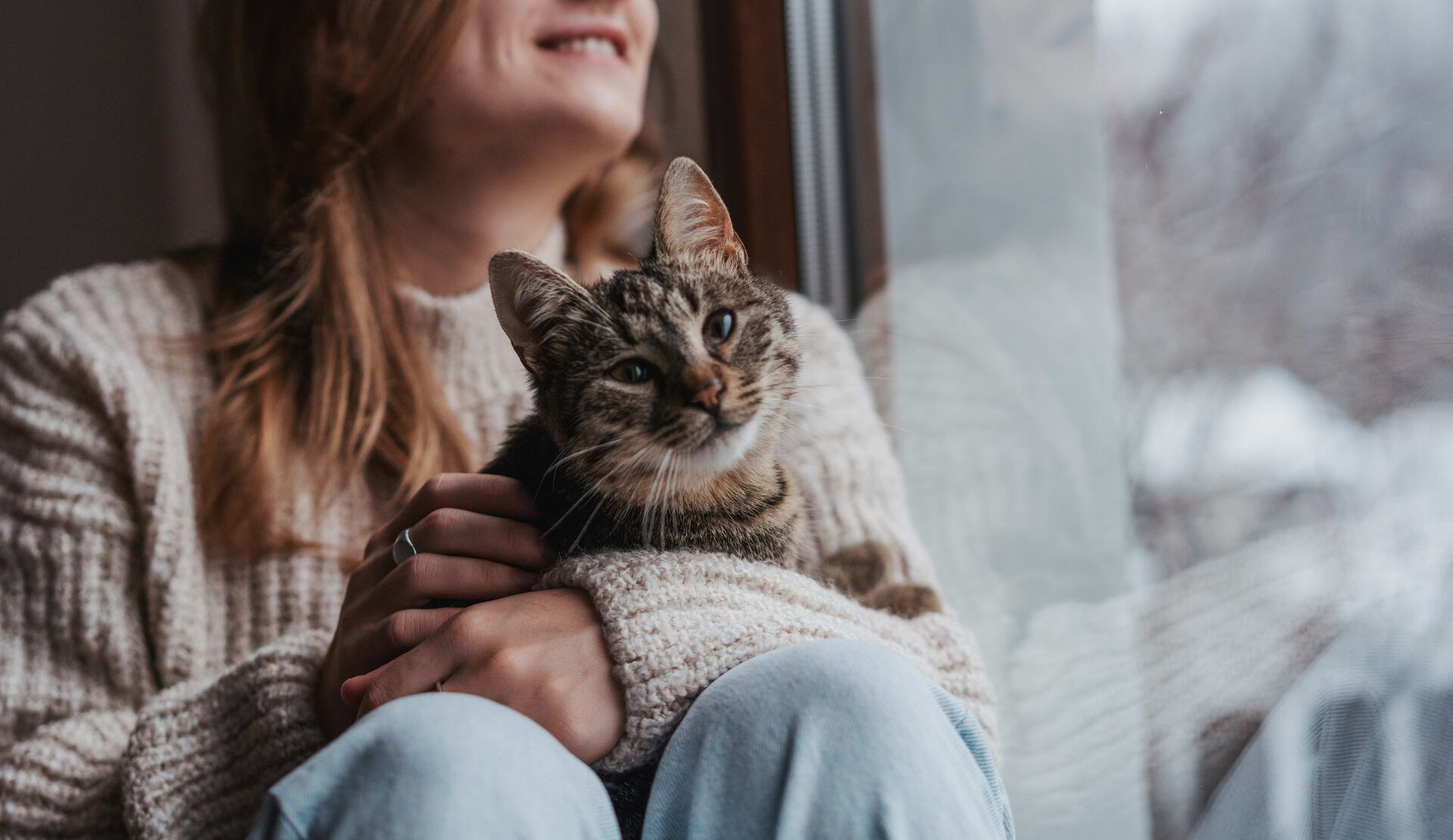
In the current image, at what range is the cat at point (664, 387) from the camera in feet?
2.41

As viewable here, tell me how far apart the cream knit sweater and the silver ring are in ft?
0.45

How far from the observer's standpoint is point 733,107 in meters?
1.60

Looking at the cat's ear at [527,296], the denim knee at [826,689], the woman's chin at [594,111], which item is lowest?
the denim knee at [826,689]

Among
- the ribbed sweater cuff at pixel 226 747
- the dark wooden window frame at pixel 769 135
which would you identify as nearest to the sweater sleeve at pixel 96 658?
the ribbed sweater cuff at pixel 226 747

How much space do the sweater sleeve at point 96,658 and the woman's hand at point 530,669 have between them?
0.17 metres

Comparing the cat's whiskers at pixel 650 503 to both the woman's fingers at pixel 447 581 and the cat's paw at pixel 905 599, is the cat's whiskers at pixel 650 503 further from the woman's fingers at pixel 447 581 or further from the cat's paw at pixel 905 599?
the cat's paw at pixel 905 599

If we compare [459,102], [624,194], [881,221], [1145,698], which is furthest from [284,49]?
[1145,698]

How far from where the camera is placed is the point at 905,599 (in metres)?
1.01

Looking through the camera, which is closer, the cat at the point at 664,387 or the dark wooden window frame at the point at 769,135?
the cat at the point at 664,387

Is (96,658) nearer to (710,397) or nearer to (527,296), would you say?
(527,296)

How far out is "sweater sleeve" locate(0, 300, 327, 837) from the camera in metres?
0.85

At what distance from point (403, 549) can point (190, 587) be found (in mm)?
363

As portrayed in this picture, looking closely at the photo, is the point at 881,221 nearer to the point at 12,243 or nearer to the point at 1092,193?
the point at 1092,193

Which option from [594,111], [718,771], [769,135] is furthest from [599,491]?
[769,135]
